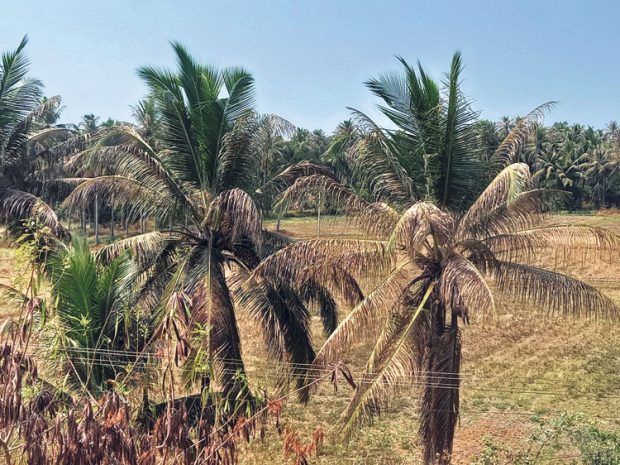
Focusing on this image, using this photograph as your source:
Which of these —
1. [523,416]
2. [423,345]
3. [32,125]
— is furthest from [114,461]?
[523,416]

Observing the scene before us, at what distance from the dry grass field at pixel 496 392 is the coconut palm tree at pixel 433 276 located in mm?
740

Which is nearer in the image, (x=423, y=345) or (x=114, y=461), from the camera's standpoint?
(x=114, y=461)

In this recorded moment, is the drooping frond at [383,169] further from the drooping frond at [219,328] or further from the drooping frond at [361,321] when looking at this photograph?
the drooping frond at [219,328]

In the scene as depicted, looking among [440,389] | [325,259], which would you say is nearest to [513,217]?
[440,389]

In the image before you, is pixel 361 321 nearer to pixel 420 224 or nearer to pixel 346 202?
pixel 420 224

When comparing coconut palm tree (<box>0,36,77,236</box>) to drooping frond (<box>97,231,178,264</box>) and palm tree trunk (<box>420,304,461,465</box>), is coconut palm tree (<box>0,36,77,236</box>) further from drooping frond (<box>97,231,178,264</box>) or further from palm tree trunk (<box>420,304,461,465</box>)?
palm tree trunk (<box>420,304,461,465</box>)

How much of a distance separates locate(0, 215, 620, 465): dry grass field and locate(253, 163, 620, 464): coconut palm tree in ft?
2.43

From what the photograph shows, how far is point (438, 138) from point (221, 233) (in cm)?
374

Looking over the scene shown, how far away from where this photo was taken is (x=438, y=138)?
29.9ft

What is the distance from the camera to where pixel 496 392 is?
14797mm

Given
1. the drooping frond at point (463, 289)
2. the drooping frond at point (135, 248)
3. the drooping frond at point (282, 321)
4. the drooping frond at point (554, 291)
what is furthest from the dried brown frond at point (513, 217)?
the drooping frond at point (135, 248)

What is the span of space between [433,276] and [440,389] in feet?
5.18

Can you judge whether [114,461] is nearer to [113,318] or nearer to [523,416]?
[113,318]

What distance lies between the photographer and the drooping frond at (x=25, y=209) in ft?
31.9
